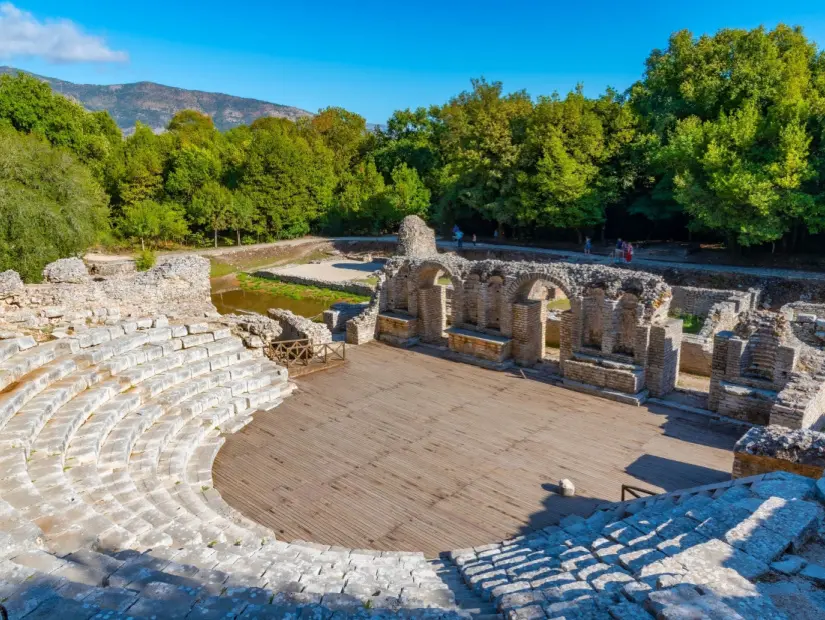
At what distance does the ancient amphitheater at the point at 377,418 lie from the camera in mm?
4184

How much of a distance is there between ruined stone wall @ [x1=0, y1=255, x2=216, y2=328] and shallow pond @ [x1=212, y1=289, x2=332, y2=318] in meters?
7.67

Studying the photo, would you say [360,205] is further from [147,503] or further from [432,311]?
[147,503]

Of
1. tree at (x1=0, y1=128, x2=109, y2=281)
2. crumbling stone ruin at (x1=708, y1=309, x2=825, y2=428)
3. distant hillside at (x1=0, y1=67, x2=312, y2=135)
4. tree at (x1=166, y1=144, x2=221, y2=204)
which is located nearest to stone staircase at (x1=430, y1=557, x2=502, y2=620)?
crumbling stone ruin at (x1=708, y1=309, x2=825, y2=428)

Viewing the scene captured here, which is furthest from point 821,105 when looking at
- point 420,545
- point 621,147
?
point 420,545

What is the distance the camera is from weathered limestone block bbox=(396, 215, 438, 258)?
28812 mm

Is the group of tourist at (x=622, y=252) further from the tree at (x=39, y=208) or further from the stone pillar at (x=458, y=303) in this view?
the tree at (x=39, y=208)

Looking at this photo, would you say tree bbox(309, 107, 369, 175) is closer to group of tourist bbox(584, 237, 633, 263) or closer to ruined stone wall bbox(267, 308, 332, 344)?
group of tourist bbox(584, 237, 633, 263)

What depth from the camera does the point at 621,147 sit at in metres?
29.1

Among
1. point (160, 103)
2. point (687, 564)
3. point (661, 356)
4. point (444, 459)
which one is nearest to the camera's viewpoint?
point (687, 564)

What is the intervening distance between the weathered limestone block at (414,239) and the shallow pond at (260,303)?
5311 millimetres

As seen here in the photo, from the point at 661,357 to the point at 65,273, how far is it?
15.5m

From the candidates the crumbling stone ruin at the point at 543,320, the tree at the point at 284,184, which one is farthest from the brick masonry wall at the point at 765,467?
the tree at the point at 284,184

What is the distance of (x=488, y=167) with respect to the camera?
102 ft

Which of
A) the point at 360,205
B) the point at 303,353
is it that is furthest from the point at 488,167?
the point at 303,353
